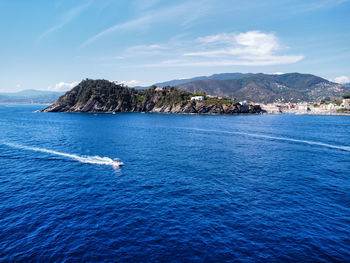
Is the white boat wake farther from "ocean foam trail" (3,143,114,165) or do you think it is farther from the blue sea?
the blue sea

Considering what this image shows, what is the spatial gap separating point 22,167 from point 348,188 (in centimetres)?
7631

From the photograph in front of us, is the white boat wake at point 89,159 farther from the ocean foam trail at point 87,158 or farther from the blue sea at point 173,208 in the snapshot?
the blue sea at point 173,208

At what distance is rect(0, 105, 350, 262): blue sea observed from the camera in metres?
25.3

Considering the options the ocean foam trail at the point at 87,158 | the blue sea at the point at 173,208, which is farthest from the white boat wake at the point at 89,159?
the blue sea at the point at 173,208

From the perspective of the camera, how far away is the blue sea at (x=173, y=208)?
995 inches

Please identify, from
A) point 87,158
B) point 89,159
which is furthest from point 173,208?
point 87,158

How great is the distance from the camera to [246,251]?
25.2 meters

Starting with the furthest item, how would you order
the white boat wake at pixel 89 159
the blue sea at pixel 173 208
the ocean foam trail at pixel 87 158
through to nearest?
the ocean foam trail at pixel 87 158, the white boat wake at pixel 89 159, the blue sea at pixel 173 208

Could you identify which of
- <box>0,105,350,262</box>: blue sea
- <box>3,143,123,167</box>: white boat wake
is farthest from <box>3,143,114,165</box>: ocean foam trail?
<box>0,105,350,262</box>: blue sea

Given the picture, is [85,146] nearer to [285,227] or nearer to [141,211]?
[141,211]

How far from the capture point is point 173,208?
3506 centimetres

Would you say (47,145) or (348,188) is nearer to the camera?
(348,188)

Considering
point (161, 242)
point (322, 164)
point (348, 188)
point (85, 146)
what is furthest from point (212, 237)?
point (85, 146)

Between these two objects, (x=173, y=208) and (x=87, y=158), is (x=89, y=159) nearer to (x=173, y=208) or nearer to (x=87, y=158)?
(x=87, y=158)
